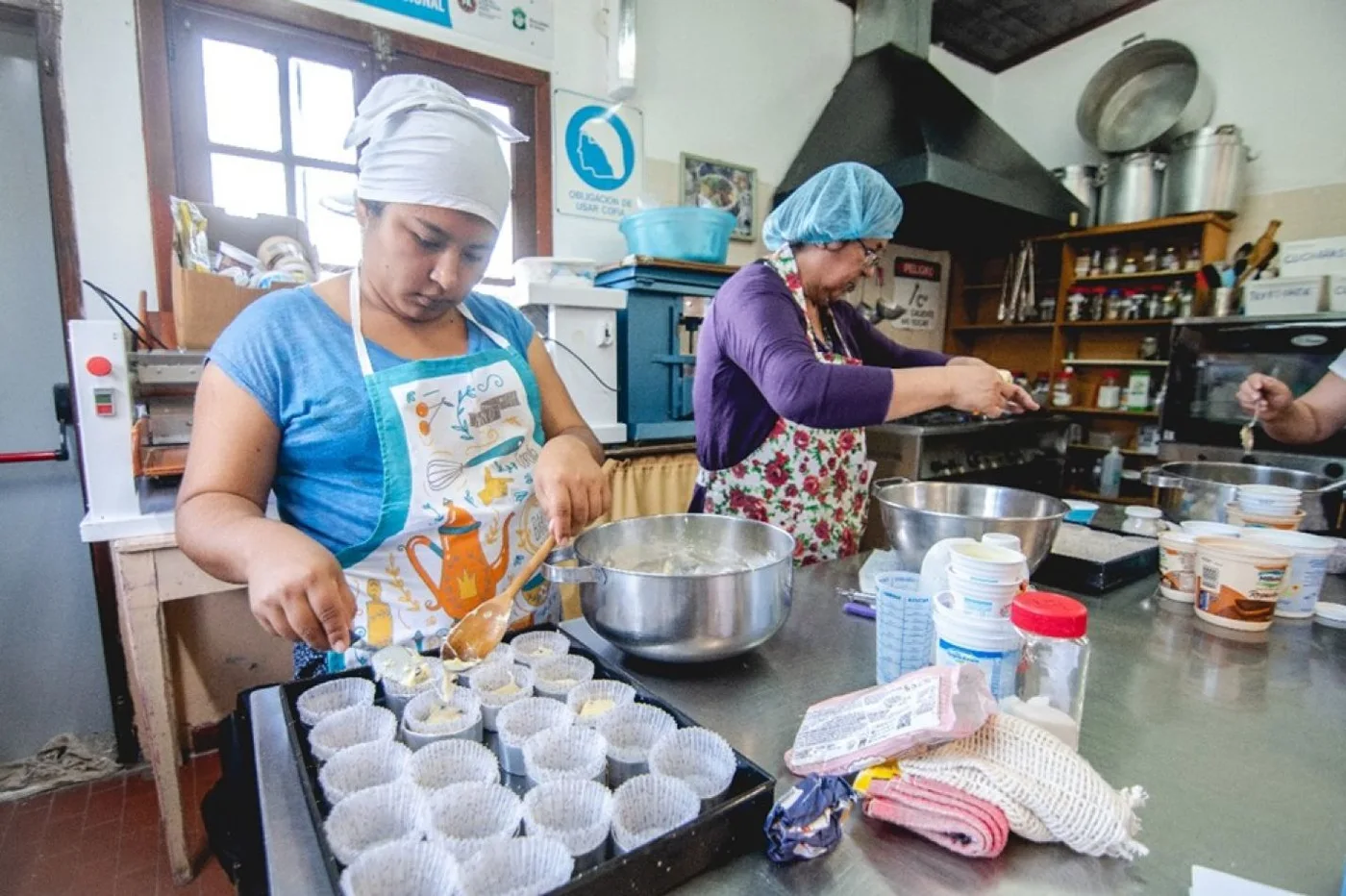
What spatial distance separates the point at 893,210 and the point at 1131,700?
1117 mm

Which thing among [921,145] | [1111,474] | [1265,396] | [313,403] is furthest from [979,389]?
[1111,474]

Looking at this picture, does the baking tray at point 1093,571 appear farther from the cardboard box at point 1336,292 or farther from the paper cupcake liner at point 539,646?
the cardboard box at point 1336,292

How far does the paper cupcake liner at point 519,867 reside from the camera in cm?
46

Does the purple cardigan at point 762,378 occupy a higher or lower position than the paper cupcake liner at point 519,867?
higher

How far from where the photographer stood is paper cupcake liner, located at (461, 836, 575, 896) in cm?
46

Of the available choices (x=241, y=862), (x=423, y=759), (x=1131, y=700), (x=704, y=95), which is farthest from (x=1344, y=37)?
(x=241, y=862)

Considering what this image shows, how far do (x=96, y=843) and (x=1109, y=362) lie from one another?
4.50 metres

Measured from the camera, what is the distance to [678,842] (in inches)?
19.4

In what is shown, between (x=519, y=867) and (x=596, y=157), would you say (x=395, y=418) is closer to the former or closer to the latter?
(x=519, y=867)

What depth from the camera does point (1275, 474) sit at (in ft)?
4.78

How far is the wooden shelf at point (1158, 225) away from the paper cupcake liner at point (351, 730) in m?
3.91

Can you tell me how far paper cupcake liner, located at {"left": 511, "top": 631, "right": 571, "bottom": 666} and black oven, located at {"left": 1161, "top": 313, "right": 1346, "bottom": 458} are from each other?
3063mm

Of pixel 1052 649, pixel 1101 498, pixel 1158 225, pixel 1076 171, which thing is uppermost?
pixel 1076 171

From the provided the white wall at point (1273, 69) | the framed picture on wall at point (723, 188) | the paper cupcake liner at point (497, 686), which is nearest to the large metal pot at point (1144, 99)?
the white wall at point (1273, 69)
